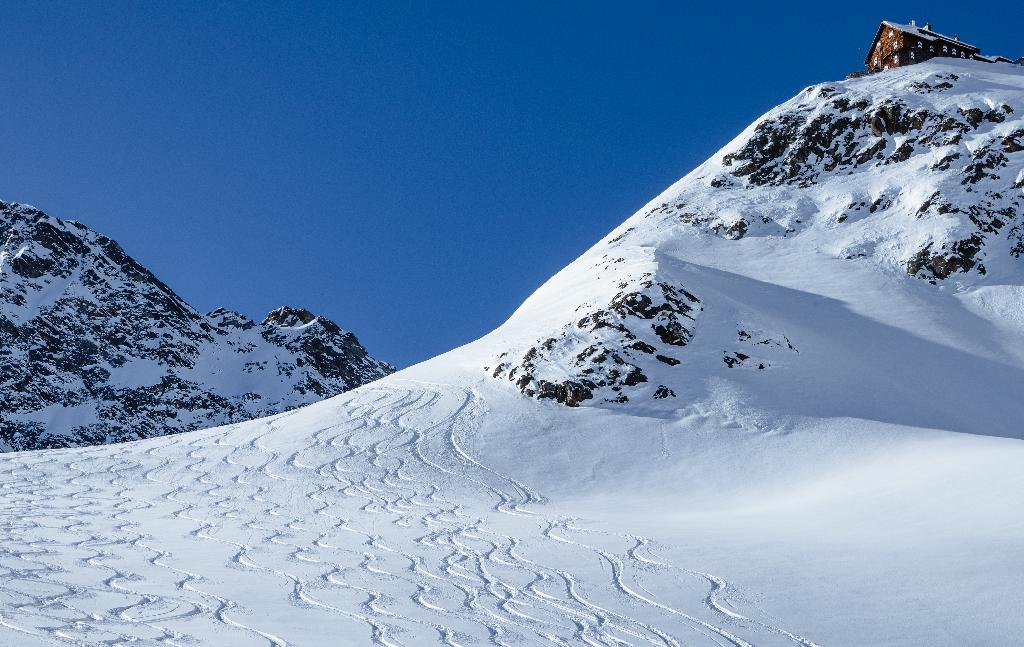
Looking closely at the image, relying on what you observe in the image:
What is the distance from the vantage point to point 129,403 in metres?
139

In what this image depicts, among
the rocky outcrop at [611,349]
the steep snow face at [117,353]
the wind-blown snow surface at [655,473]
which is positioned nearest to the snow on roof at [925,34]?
the wind-blown snow surface at [655,473]

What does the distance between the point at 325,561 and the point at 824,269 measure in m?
32.1

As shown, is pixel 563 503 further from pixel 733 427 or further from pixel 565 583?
pixel 565 583

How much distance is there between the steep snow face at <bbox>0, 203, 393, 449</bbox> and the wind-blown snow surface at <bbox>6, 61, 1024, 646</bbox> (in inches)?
4463

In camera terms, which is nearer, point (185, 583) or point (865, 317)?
point (185, 583)

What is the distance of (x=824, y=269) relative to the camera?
3831 cm

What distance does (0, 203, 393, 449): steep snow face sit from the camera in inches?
5226

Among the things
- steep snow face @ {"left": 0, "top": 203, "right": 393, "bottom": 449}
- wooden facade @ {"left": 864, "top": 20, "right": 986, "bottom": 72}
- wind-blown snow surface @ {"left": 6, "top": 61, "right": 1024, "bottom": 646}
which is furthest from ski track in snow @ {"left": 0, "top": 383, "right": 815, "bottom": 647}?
steep snow face @ {"left": 0, "top": 203, "right": 393, "bottom": 449}

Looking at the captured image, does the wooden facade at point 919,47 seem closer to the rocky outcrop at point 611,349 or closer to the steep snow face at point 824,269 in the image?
the steep snow face at point 824,269

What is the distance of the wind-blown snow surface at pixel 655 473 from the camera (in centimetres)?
921

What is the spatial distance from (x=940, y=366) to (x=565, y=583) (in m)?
23.6

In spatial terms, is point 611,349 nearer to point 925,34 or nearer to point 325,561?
point 325,561

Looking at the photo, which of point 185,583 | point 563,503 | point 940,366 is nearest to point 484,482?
point 563,503

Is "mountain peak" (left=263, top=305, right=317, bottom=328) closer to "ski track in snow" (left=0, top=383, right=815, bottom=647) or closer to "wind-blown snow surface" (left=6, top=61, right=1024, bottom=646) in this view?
"wind-blown snow surface" (left=6, top=61, right=1024, bottom=646)
